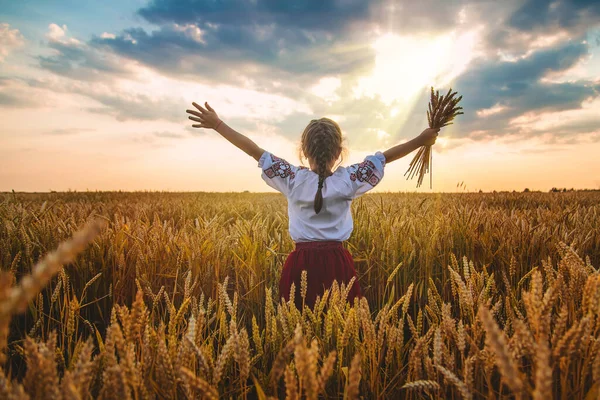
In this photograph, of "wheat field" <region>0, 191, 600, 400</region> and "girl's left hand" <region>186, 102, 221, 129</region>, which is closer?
"wheat field" <region>0, 191, 600, 400</region>

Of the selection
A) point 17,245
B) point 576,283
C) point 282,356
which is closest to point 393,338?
point 282,356

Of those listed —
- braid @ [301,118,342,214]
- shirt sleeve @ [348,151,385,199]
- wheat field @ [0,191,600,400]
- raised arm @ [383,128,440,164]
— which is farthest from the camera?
raised arm @ [383,128,440,164]

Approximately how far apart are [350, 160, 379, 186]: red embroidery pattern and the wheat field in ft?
1.30

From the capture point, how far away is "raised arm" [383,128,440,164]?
2.84 metres

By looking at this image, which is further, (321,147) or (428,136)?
(428,136)

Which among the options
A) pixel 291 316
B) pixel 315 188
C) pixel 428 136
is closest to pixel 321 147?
pixel 315 188

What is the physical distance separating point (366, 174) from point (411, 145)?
542 millimetres

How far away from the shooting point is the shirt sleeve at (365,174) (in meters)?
2.61

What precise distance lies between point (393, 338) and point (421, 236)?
6.70 feet

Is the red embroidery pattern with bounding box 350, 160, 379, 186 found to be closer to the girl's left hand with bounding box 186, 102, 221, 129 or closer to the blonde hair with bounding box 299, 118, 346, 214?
the blonde hair with bounding box 299, 118, 346, 214

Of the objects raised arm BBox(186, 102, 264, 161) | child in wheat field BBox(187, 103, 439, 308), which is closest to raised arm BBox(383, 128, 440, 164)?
child in wheat field BBox(187, 103, 439, 308)

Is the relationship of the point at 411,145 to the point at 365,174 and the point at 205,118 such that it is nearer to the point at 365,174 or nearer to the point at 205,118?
the point at 365,174

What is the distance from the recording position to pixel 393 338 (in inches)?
46.9

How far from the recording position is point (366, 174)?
2645mm
